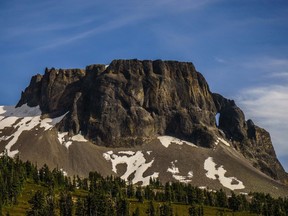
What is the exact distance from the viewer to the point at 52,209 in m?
195

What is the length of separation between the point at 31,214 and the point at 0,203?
15213 mm

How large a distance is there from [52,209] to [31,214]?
11646mm

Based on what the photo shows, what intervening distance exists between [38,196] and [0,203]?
1465 cm

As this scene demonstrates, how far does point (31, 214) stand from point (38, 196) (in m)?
7.28

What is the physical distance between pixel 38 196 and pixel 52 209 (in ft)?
28.4

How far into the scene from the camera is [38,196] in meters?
189

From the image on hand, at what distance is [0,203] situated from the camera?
192875 millimetres

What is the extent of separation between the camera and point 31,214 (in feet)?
605
